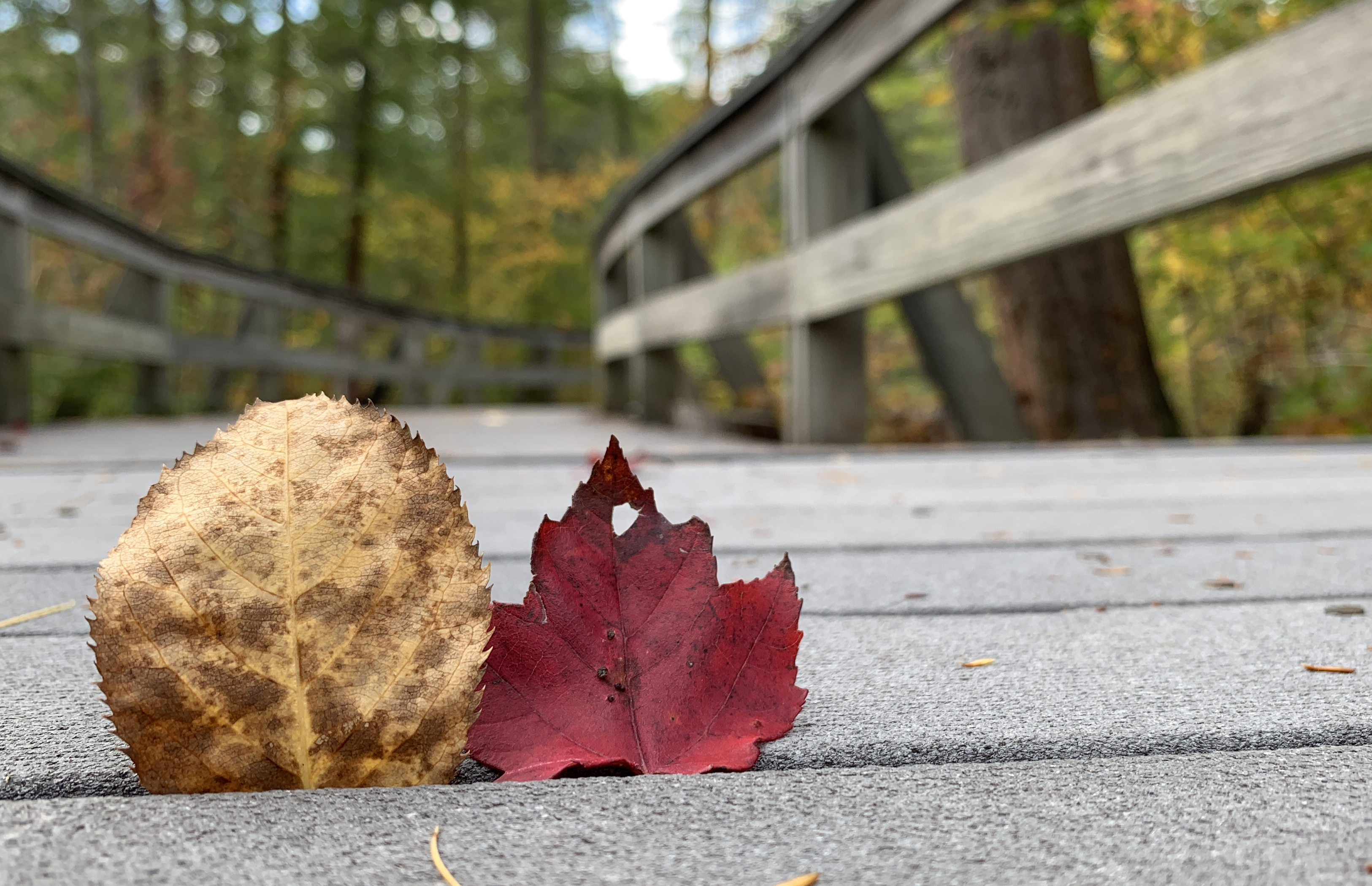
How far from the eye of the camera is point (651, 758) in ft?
1.85

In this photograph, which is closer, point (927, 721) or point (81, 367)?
point (927, 721)

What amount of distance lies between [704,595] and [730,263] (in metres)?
16.0

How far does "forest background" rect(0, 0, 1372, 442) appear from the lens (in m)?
11.5

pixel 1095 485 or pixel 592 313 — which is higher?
pixel 592 313

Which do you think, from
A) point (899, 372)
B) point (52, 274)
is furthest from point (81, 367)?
point (899, 372)

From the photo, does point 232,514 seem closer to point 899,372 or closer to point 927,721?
point 927,721

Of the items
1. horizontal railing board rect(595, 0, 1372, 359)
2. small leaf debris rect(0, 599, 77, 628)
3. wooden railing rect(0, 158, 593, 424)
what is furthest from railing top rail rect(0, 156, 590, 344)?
small leaf debris rect(0, 599, 77, 628)

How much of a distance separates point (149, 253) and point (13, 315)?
151 cm

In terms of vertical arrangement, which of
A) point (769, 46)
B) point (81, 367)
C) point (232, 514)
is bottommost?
point (232, 514)

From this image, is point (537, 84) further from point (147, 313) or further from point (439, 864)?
point (439, 864)

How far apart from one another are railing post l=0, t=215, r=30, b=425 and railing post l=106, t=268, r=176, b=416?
1221 mm

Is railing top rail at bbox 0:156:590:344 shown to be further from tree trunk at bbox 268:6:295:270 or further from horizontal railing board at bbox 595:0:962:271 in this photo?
tree trunk at bbox 268:6:295:270

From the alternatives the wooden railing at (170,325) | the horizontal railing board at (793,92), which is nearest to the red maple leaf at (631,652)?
the horizontal railing board at (793,92)

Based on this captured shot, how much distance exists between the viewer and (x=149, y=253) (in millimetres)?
5594
